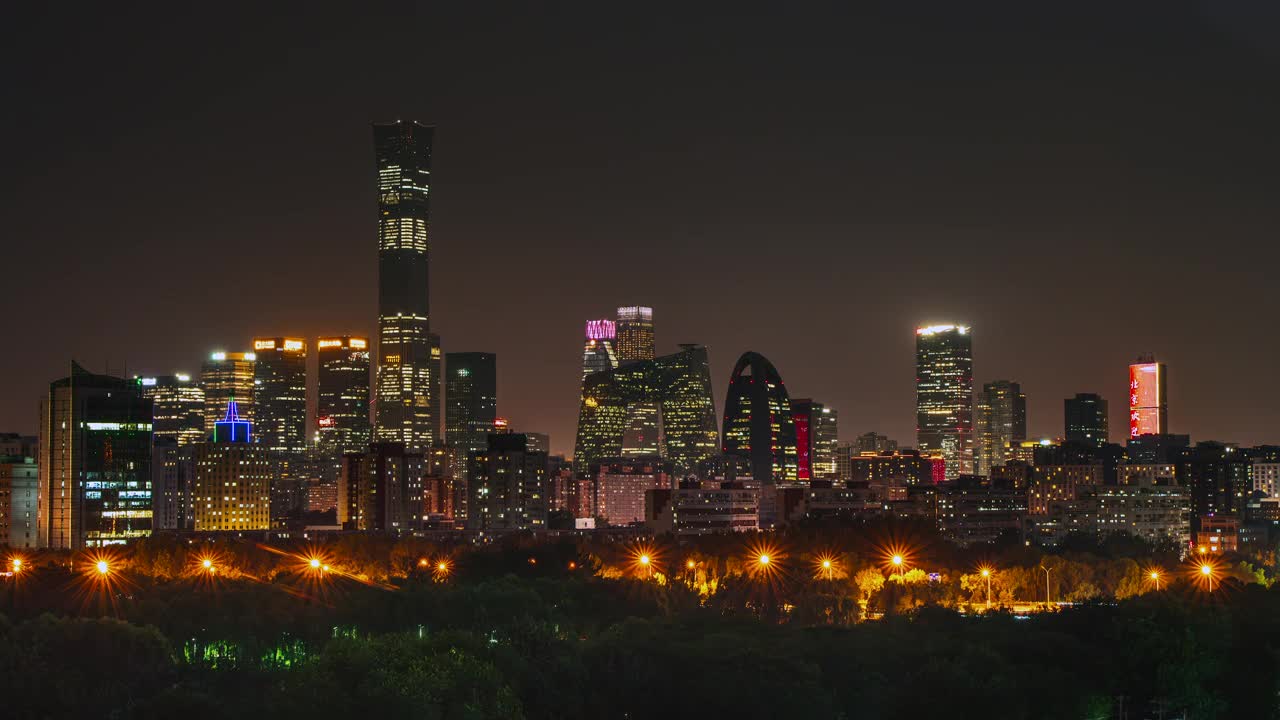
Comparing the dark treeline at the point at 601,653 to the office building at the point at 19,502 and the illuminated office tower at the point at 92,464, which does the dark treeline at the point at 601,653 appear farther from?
the office building at the point at 19,502

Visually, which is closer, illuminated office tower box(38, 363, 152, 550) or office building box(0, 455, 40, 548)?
illuminated office tower box(38, 363, 152, 550)

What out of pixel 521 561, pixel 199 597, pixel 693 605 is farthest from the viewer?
pixel 521 561

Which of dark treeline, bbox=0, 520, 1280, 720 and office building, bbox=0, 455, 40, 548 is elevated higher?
office building, bbox=0, 455, 40, 548

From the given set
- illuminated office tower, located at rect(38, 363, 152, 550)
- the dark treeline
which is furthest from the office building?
the dark treeline

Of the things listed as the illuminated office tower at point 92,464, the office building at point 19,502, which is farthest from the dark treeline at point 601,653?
the office building at point 19,502

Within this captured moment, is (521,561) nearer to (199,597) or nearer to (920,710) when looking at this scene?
(199,597)

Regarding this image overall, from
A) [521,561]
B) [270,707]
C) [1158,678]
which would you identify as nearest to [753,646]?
[1158,678]

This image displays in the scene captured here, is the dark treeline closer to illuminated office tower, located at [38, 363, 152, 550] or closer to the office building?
illuminated office tower, located at [38, 363, 152, 550]
